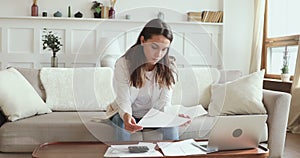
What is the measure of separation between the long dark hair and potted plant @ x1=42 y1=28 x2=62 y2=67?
309 cm

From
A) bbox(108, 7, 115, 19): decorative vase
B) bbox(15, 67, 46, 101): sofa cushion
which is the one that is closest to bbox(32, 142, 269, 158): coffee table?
bbox(15, 67, 46, 101): sofa cushion

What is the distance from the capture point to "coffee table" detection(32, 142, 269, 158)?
193 centimetres

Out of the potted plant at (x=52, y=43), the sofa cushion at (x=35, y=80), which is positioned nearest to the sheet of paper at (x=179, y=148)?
the sofa cushion at (x=35, y=80)

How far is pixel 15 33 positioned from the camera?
527 cm

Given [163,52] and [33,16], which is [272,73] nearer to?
[33,16]

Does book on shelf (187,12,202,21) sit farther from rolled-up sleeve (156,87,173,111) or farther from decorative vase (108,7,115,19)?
rolled-up sleeve (156,87,173,111)

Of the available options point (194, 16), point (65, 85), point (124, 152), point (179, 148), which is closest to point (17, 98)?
point (65, 85)

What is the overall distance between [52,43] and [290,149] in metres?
3.10

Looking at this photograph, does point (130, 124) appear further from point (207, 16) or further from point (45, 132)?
point (207, 16)

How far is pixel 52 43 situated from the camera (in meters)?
5.10

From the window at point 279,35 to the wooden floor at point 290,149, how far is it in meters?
0.95

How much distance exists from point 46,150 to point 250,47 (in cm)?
428

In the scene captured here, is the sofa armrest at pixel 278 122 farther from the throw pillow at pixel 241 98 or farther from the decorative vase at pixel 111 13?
the decorative vase at pixel 111 13

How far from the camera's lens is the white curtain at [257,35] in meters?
5.36
